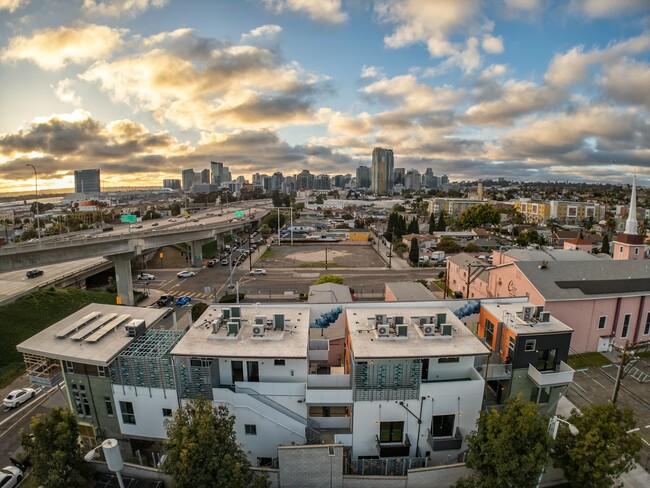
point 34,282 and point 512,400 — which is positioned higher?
point 512,400

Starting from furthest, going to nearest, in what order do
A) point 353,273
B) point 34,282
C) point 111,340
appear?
point 353,273
point 34,282
point 111,340

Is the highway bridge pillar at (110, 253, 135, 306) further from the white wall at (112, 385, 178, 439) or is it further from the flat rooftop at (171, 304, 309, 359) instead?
the white wall at (112, 385, 178, 439)

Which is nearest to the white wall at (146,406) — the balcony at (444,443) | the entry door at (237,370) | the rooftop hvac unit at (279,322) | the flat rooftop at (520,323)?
the entry door at (237,370)

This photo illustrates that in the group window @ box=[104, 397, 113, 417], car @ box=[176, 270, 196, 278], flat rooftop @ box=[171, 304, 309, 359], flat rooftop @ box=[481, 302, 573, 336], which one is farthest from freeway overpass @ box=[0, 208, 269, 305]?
flat rooftop @ box=[481, 302, 573, 336]

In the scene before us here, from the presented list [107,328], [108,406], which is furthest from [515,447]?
[107,328]

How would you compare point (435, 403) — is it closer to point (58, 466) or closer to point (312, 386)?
point (312, 386)

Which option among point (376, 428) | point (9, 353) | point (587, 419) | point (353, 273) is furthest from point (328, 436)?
point (353, 273)

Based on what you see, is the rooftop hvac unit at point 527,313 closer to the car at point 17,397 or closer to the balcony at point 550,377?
the balcony at point 550,377
